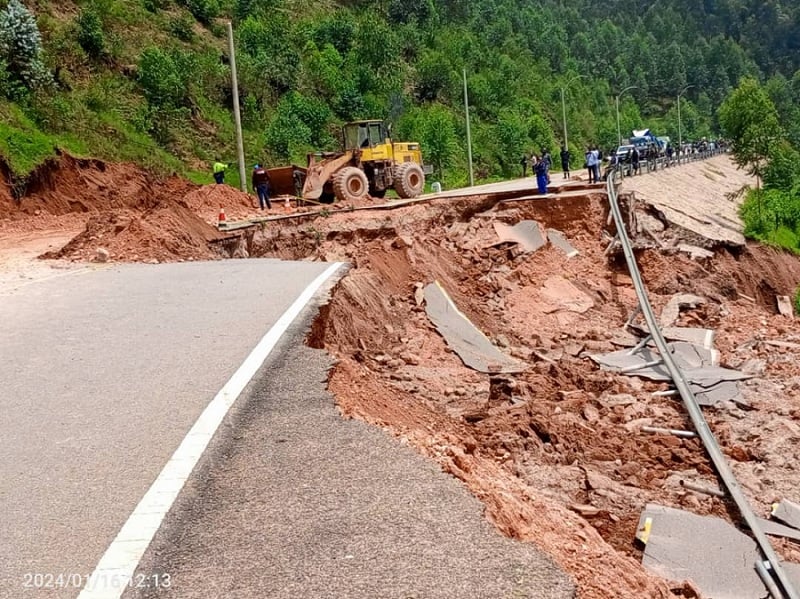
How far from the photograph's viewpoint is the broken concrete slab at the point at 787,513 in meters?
7.48

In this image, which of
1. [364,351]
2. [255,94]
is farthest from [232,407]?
[255,94]

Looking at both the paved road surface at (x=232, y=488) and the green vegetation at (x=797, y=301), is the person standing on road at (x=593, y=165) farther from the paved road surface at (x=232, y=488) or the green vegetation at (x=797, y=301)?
the paved road surface at (x=232, y=488)

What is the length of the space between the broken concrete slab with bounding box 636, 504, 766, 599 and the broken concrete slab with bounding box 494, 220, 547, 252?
12.5 metres

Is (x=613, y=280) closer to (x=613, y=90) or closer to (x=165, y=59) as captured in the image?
(x=165, y=59)

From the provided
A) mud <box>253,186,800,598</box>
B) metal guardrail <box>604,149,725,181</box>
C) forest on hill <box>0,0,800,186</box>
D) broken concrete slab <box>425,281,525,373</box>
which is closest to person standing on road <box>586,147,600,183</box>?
metal guardrail <box>604,149,725,181</box>

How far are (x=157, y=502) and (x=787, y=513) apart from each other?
20.3 feet

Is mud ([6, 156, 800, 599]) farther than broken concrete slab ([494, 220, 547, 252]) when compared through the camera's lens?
No

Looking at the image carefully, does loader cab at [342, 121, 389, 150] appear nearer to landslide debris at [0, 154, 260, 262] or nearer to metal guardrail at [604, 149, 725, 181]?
landslide debris at [0, 154, 260, 262]

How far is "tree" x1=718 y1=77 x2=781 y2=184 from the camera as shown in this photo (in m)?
38.4

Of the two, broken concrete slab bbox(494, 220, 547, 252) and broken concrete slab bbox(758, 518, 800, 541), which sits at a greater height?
broken concrete slab bbox(494, 220, 547, 252)

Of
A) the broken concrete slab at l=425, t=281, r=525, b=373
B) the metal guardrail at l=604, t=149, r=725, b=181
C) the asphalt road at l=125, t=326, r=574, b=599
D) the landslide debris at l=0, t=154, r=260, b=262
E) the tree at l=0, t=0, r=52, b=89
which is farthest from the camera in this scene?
the metal guardrail at l=604, t=149, r=725, b=181

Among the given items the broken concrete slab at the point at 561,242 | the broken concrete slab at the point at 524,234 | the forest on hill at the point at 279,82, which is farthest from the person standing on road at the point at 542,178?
the forest on hill at the point at 279,82

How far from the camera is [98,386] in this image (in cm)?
602

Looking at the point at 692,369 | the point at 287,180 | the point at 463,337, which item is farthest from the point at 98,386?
the point at 287,180
